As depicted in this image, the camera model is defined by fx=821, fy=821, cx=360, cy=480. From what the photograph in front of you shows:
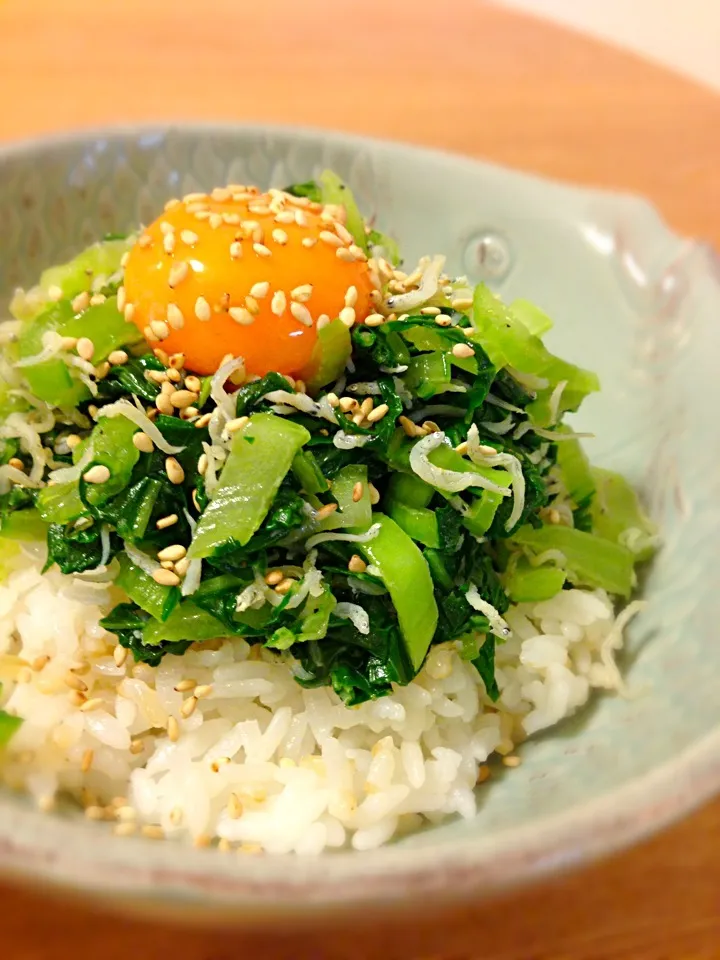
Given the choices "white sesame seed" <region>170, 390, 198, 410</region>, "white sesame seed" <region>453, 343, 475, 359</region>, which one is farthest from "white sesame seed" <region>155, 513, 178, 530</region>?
"white sesame seed" <region>453, 343, 475, 359</region>

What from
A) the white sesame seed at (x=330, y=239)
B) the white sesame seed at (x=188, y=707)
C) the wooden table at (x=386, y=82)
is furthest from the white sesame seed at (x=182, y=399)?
the wooden table at (x=386, y=82)

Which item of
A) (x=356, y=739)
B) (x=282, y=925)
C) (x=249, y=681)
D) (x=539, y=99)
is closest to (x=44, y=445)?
(x=249, y=681)

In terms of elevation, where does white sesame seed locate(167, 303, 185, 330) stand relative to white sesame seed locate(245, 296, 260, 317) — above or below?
below

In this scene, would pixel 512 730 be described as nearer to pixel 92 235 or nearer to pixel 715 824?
pixel 715 824

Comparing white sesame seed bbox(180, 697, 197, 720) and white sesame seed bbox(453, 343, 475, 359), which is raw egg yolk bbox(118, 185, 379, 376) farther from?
white sesame seed bbox(180, 697, 197, 720)

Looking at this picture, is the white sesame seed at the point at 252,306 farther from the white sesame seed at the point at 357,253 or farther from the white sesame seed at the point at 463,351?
the white sesame seed at the point at 463,351
